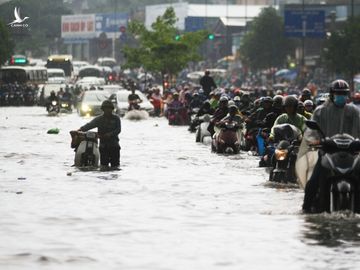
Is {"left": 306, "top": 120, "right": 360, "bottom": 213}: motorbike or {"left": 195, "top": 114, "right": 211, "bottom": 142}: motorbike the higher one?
{"left": 306, "top": 120, "right": 360, "bottom": 213}: motorbike

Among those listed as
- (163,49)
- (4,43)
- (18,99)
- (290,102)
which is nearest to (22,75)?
(4,43)

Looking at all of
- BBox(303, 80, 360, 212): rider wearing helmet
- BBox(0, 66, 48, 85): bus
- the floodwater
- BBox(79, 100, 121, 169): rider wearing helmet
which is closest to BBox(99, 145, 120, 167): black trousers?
BBox(79, 100, 121, 169): rider wearing helmet

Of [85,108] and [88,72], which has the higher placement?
[88,72]

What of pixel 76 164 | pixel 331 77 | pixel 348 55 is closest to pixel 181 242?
pixel 76 164

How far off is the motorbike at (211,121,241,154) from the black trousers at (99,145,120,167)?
5.54 m

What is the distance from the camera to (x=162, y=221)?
1641cm

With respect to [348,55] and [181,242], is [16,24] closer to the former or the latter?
[348,55]

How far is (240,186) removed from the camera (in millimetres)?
22172

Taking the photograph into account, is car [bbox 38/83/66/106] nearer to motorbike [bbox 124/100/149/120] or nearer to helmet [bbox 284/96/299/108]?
motorbike [bbox 124/100/149/120]

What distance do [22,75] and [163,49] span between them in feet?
53.8

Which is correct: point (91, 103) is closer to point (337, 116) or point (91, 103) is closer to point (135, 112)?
point (135, 112)

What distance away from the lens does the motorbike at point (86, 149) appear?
85.2 feet

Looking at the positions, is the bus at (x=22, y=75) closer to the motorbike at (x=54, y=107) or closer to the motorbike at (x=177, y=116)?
the motorbike at (x=54, y=107)

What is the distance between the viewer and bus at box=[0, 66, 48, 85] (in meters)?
102
